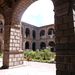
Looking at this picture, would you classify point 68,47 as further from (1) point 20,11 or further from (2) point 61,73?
(1) point 20,11

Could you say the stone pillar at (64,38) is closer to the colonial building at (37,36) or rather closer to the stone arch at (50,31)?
the colonial building at (37,36)

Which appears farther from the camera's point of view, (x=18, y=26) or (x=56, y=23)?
(x=18, y=26)

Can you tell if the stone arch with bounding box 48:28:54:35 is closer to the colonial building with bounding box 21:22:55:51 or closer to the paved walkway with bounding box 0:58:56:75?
the colonial building with bounding box 21:22:55:51

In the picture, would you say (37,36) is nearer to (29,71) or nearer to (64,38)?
(29,71)

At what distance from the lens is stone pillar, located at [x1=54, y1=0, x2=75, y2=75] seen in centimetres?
462

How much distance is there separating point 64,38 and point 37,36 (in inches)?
1169

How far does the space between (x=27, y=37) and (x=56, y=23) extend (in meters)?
27.0

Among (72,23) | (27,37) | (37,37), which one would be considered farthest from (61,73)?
(37,37)

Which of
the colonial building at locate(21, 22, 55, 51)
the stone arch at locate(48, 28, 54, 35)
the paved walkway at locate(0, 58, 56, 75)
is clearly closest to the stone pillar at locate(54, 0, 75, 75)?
the paved walkway at locate(0, 58, 56, 75)

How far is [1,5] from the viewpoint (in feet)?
29.9

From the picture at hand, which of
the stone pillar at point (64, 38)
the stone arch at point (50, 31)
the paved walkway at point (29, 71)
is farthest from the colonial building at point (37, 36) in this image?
the stone pillar at point (64, 38)

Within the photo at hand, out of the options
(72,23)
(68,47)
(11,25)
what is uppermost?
(11,25)

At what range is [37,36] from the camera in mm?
34562

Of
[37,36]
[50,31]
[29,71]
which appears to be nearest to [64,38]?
[29,71]
